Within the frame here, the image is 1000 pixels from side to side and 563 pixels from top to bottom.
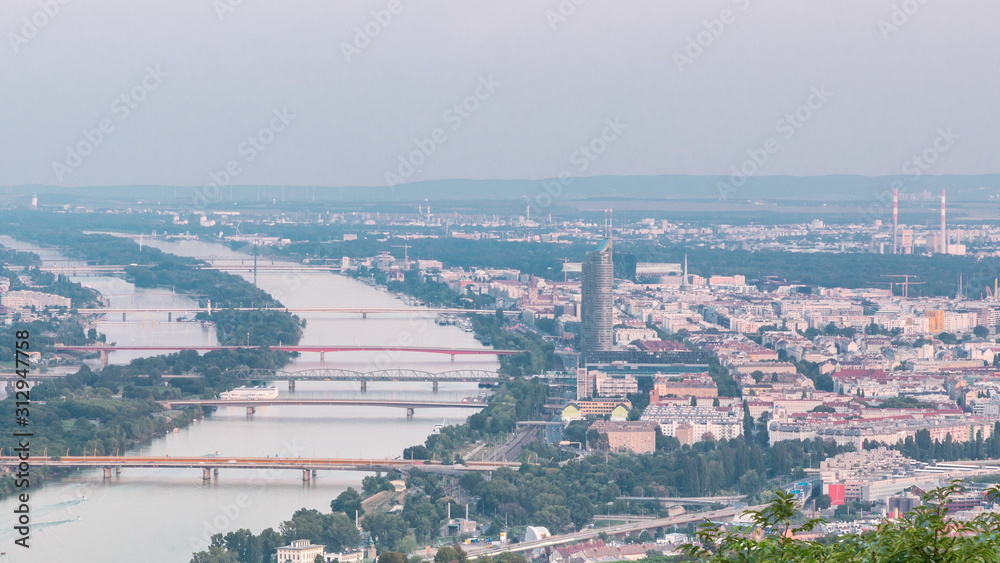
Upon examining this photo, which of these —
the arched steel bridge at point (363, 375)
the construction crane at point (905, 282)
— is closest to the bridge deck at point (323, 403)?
the arched steel bridge at point (363, 375)

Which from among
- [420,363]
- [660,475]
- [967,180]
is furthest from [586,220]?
[660,475]

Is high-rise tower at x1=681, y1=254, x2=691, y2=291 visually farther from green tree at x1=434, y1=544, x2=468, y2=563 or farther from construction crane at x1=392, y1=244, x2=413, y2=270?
green tree at x1=434, y1=544, x2=468, y2=563

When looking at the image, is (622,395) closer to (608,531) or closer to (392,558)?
(608,531)

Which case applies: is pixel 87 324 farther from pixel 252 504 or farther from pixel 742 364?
pixel 252 504

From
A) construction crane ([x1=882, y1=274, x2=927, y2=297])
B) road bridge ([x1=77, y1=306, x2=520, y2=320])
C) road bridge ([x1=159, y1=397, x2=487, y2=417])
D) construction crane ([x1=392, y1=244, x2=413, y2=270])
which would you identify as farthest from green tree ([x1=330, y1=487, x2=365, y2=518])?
construction crane ([x1=392, y1=244, x2=413, y2=270])

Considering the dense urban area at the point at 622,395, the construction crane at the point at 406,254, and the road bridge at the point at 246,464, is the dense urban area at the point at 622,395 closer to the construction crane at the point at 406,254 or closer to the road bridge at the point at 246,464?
the road bridge at the point at 246,464

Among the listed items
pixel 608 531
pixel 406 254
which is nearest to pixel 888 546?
pixel 608 531
